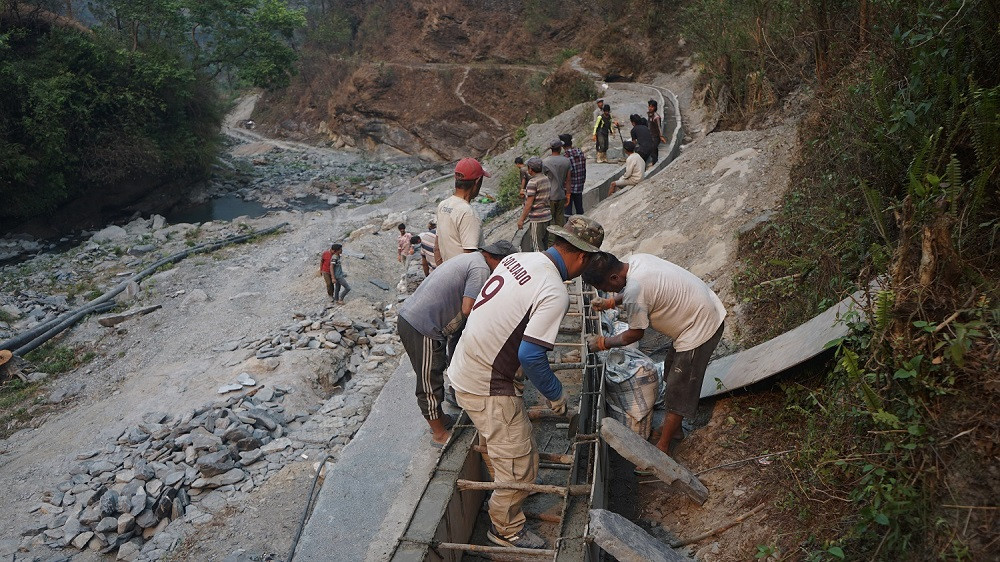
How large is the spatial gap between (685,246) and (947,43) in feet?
13.3

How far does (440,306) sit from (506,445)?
1.17 meters

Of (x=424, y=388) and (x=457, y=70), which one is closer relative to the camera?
(x=424, y=388)

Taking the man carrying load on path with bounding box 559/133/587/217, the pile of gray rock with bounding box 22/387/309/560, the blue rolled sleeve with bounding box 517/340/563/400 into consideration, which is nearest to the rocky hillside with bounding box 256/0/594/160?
A: the man carrying load on path with bounding box 559/133/587/217

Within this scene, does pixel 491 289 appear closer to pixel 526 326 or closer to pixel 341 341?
pixel 526 326

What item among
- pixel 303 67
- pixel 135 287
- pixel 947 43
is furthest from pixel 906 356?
pixel 303 67

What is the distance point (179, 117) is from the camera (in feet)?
81.2

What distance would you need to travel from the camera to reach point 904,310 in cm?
310

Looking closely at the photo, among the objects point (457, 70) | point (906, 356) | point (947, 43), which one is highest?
point (947, 43)

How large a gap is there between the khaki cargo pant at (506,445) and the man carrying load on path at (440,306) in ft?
2.92

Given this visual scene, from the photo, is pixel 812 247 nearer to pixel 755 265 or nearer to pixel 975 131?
Result: pixel 755 265

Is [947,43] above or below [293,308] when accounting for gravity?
above

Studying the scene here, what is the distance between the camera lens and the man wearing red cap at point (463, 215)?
5531 millimetres

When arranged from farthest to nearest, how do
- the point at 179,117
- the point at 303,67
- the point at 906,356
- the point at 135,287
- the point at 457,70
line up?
1. the point at 303,67
2. the point at 457,70
3. the point at 179,117
4. the point at 135,287
5. the point at 906,356

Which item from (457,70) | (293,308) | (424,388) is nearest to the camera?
(424,388)
